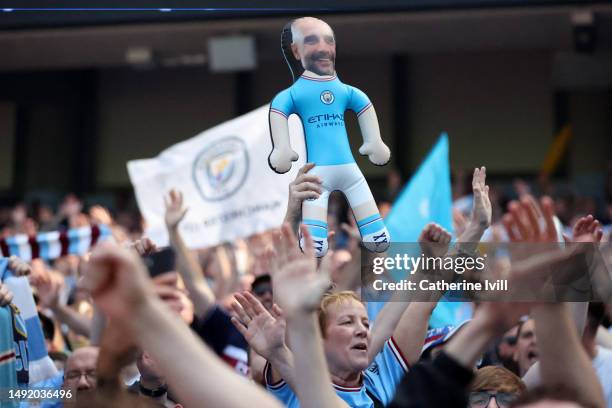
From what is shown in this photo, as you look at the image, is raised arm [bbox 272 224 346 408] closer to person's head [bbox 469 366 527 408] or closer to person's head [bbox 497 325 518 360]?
person's head [bbox 469 366 527 408]

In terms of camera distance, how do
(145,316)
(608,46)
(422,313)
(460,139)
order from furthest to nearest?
Answer: (460,139)
(608,46)
(422,313)
(145,316)

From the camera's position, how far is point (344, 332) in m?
3.26

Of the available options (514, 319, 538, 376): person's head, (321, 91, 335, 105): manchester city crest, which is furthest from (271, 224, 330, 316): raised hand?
(514, 319, 538, 376): person's head

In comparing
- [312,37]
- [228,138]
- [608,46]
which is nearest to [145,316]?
[312,37]

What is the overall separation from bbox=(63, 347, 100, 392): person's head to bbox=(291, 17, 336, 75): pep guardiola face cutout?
1315mm

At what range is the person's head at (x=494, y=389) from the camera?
3.09 meters

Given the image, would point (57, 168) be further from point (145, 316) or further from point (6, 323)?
point (145, 316)

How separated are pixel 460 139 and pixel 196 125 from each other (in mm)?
2801

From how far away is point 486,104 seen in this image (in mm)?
10023

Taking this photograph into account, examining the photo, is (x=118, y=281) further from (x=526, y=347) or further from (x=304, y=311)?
(x=526, y=347)

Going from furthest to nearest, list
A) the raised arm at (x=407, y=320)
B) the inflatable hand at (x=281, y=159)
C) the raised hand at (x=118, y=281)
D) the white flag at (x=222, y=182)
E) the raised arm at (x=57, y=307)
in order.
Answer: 1. the white flag at (x=222, y=182)
2. the raised arm at (x=57, y=307)
3. the raised arm at (x=407, y=320)
4. the inflatable hand at (x=281, y=159)
5. the raised hand at (x=118, y=281)

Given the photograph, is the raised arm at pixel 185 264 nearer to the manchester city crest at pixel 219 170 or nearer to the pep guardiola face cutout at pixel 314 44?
the manchester city crest at pixel 219 170

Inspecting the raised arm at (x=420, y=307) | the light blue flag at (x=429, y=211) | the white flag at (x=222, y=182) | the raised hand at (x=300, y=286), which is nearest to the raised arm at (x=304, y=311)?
the raised hand at (x=300, y=286)

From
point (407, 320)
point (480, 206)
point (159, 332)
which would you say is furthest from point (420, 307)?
point (159, 332)
